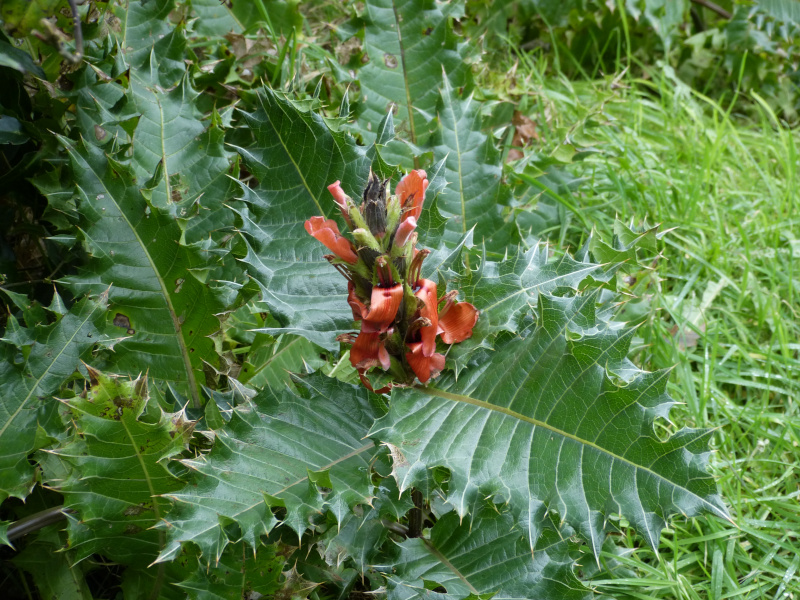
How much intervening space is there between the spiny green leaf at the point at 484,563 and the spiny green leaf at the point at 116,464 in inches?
18.7

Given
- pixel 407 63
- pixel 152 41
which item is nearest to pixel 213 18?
pixel 152 41

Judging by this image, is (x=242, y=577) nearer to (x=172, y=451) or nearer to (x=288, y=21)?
(x=172, y=451)

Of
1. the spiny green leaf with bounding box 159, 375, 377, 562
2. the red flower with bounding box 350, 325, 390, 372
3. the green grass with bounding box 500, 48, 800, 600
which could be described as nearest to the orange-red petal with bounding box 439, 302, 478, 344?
the red flower with bounding box 350, 325, 390, 372

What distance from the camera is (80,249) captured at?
1.59 m

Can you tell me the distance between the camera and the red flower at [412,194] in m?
1.09

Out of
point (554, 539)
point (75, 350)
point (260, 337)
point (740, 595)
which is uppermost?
point (75, 350)

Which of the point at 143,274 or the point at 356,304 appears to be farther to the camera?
the point at 143,274

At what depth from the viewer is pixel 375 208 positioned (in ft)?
3.43

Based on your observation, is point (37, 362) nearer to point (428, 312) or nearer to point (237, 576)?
point (237, 576)

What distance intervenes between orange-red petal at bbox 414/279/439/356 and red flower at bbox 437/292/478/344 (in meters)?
0.04

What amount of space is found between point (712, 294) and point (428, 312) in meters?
1.62

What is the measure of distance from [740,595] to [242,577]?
1196mm

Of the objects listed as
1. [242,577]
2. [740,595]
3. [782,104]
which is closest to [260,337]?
[242,577]

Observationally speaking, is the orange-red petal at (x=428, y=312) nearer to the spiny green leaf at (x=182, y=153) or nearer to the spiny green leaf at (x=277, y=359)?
the spiny green leaf at (x=277, y=359)
